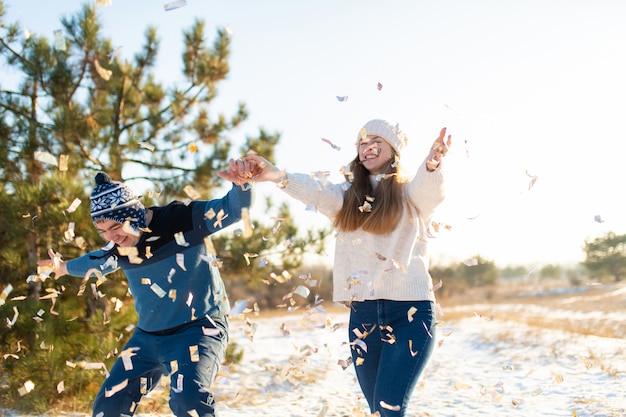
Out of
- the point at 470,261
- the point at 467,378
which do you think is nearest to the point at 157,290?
the point at 470,261

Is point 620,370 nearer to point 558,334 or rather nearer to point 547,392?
point 547,392

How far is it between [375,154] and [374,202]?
0.26m

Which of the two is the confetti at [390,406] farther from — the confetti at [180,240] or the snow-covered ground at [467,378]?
the confetti at [180,240]

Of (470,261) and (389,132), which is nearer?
(389,132)

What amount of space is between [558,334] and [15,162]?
8.77m

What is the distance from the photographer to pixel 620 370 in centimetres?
723

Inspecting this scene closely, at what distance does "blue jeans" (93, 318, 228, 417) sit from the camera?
242cm

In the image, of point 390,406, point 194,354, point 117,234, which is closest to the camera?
point 390,406

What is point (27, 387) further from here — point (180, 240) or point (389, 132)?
point (389, 132)

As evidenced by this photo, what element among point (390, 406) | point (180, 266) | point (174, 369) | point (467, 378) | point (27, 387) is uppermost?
point (180, 266)

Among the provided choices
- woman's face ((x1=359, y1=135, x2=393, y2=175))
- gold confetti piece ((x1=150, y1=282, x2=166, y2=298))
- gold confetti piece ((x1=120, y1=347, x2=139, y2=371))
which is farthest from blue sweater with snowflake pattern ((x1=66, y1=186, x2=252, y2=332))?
woman's face ((x1=359, y1=135, x2=393, y2=175))

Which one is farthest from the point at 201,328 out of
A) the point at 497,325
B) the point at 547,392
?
the point at 497,325

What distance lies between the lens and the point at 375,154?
2805 millimetres

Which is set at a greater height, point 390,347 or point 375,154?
point 375,154
